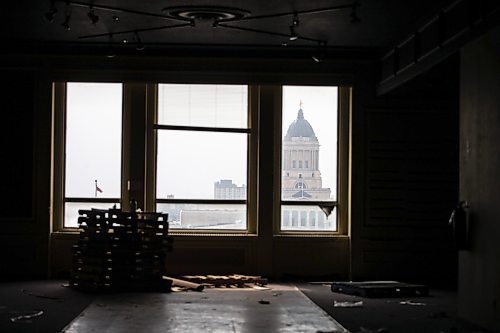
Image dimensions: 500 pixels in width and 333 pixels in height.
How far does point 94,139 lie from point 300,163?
2.93 metres

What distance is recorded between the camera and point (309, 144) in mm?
12625

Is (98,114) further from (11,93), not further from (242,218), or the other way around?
(242,218)

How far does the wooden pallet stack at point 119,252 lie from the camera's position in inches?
423

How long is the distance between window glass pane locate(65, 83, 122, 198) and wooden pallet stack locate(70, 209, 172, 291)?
1.41 metres

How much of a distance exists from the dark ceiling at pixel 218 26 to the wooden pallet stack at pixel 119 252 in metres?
2.31

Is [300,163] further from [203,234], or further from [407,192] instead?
[203,234]

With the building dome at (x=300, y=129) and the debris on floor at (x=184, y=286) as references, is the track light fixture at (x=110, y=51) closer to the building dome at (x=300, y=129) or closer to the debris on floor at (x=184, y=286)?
the building dome at (x=300, y=129)

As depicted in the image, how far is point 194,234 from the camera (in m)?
12.5

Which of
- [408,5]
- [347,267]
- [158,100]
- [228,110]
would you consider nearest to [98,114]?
[158,100]

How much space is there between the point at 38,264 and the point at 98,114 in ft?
7.35

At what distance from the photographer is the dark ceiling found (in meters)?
9.41

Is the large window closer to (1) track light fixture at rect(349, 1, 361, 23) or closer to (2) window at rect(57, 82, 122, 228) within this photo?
(2) window at rect(57, 82, 122, 228)

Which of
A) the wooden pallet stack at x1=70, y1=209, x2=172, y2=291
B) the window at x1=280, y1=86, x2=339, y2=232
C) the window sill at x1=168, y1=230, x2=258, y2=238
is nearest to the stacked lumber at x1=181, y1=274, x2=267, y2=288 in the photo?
the wooden pallet stack at x1=70, y1=209, x2=172, y2=291

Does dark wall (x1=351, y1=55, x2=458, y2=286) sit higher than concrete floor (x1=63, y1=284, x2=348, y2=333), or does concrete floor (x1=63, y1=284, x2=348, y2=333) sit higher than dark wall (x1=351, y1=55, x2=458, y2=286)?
dark wall (x1=351, y1=55, x2=458, y2=286)
